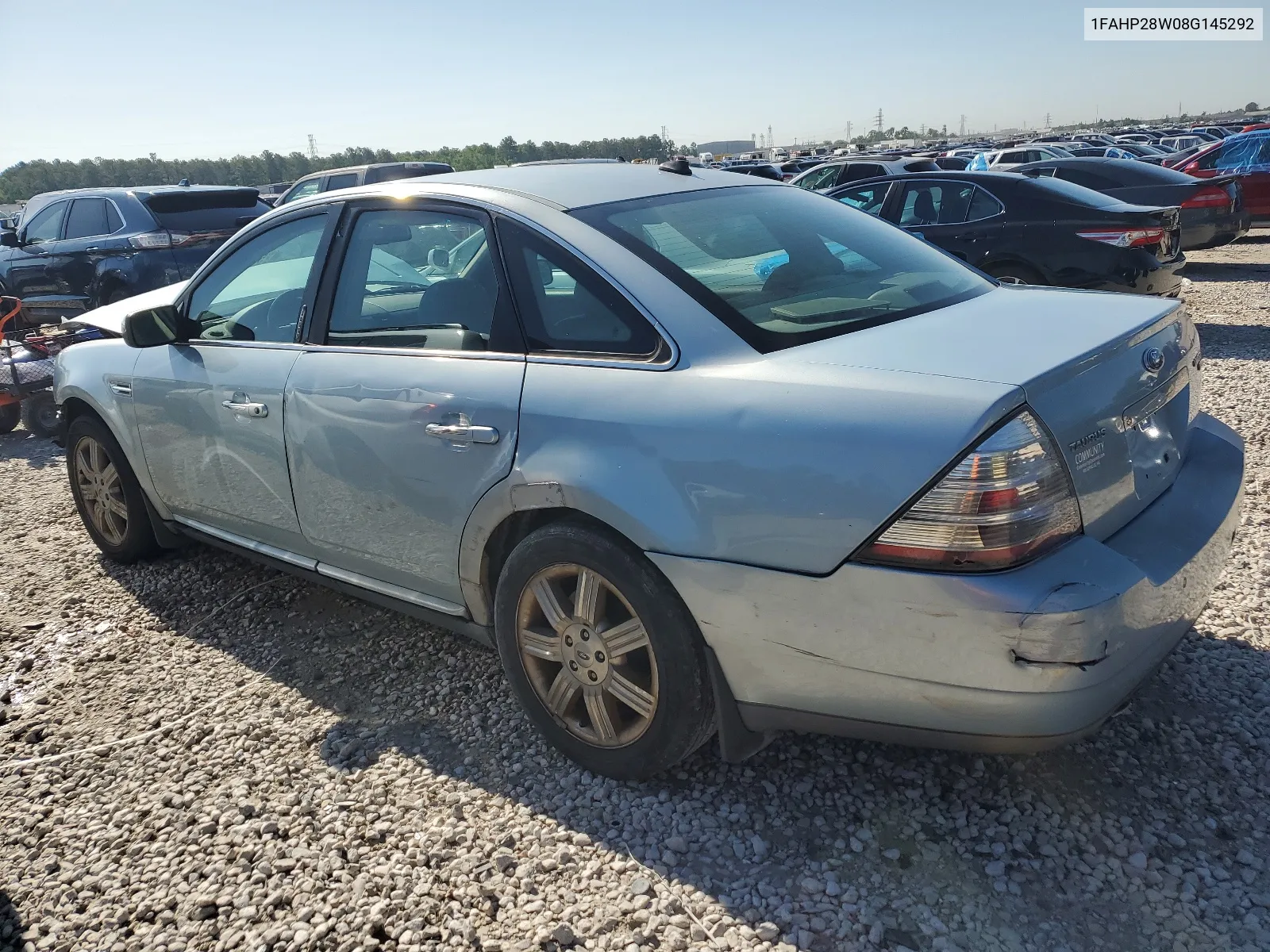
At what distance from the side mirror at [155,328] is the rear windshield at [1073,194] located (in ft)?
23.3

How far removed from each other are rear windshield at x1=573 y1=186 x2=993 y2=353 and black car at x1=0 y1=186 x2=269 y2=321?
846cm

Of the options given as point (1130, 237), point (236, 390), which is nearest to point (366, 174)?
point (1130, 237)

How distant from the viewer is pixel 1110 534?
2252mm

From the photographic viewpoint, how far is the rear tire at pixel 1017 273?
8258 millimetres

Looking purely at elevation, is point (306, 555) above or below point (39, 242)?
below

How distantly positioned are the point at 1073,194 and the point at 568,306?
7.00 meters

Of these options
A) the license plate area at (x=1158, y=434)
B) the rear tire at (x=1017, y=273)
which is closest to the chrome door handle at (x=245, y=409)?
the license plate area at (x=1158, y=434)

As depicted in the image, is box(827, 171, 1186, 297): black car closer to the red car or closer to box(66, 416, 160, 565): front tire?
box(66, 416, 160, 565): front tire

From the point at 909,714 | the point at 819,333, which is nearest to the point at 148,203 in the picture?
the point at 819,333

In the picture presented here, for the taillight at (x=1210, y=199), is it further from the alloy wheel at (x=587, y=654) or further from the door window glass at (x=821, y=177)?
the alloy wheel at (x=587, y=654)

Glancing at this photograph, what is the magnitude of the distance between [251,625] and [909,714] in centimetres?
291

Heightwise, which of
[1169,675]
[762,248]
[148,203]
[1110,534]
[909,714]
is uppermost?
[148,203]

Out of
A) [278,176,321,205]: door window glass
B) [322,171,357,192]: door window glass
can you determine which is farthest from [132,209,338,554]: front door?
[278,176,321,205]: door window glass

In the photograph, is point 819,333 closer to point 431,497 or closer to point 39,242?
point 431,497
